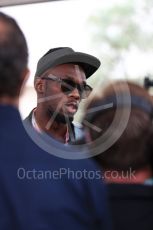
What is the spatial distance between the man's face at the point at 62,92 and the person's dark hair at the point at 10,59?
874 mm

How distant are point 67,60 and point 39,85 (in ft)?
0.66

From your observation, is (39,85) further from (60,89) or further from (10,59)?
(10,59)

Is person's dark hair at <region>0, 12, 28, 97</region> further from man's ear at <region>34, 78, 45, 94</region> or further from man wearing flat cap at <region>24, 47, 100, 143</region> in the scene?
man's ear at <region>34, 78, 45, 94</region>

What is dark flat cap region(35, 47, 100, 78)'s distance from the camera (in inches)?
76.3

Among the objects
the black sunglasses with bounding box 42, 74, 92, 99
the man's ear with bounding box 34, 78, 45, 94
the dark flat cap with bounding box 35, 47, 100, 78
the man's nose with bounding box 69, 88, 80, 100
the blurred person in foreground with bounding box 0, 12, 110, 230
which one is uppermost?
the dark flat cap with bounding box 35, 47, 100, 78

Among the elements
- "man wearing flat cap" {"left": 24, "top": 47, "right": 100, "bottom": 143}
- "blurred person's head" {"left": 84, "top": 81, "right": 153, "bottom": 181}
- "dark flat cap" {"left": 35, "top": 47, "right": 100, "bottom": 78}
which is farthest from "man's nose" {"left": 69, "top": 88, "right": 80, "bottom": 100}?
"blurred person's head" {"left": 84, "top": 81, "right": 153, "bottom": 181}

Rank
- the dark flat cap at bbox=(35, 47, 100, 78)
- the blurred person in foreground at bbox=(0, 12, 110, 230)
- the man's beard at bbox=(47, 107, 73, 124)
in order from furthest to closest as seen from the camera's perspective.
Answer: the dark flat cap at bbox=(35, 47, 100, 78) < the man's beard at bbox=(47, 107, 73, 124) < the blurred person in foreground at bbox=(0, 12, 110, 230)

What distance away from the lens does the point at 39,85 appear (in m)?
2.05

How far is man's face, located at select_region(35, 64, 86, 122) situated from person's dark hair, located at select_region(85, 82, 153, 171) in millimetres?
845

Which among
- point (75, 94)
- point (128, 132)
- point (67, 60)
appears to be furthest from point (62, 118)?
point (128, 132)

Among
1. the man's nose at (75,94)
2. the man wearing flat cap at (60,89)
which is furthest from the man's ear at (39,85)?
the man's nose at (75,94)

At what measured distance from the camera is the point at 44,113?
1.91 meters

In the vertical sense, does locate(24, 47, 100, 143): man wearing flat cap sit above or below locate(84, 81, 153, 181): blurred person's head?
above

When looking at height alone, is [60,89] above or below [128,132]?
above
